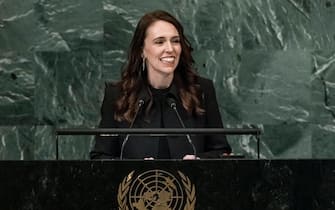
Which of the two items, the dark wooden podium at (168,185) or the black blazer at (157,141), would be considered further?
the black blazer at (157,141)

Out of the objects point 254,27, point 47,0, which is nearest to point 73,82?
point 47,0

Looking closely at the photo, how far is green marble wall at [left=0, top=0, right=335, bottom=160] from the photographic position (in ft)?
17.3

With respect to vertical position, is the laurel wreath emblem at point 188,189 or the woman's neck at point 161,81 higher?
the woman's neck at point 161,81

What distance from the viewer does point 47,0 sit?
5293 millimetres

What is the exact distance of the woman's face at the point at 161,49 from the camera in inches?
152

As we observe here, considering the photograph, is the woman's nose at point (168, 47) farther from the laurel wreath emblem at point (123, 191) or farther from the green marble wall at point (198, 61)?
the green marble wall at point (198, 61)

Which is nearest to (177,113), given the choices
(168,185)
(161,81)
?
(161,81)

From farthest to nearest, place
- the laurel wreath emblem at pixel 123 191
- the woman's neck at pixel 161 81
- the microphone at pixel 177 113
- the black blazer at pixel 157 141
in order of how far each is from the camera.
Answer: the woman's neck at pixel 161 81, the black blazer at pixel 157 141, the microphone at pixel 177 113, the laurel wreath emblem at pixel 123 191

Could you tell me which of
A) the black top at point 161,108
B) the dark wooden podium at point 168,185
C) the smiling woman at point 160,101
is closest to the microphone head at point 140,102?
the smiling woman at point 160,101

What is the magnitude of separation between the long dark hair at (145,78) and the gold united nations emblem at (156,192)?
82cm

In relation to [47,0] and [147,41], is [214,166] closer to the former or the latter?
[147,41]

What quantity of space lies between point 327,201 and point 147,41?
1367mm

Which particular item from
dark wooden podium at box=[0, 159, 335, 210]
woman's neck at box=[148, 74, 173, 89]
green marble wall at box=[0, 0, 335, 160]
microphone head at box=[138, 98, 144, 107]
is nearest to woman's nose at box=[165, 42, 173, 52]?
woman's neck at box=[148, 74, 173, 89]

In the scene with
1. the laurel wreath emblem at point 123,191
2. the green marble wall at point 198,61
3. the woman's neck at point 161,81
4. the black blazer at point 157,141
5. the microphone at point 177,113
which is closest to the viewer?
the laurel wreath emblem at point 123,191
